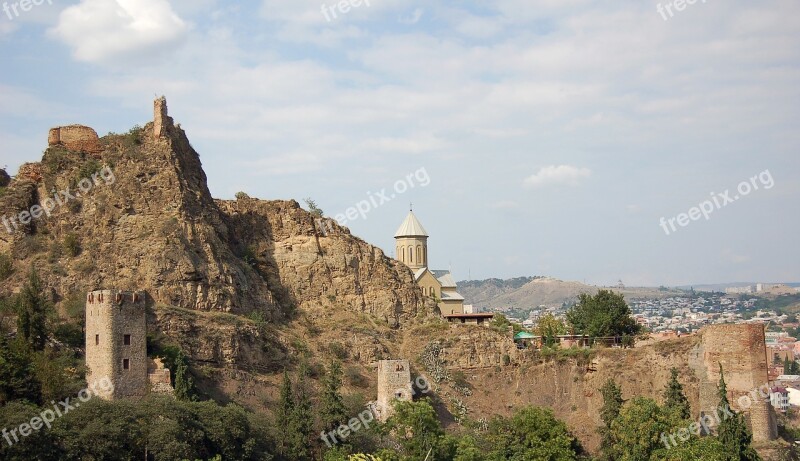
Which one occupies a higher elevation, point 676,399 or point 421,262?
point 421,262

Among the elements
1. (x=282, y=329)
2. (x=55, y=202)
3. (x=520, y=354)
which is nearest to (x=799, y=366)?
(x=520, y=354)

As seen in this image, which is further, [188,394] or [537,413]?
[537,413]

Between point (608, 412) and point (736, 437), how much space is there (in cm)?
655

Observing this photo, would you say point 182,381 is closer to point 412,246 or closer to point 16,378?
point 16,378

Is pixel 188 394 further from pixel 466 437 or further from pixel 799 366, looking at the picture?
pixel 799 366

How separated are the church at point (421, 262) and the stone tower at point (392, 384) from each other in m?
20.1

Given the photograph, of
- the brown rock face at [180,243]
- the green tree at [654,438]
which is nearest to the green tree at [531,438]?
the green tree at [654,438]

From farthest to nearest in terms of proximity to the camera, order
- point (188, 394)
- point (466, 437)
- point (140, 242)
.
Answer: point (140, 242) → point (466, 437) → point (188, 394)

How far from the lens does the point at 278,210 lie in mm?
57219

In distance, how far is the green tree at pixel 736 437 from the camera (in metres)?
43.3

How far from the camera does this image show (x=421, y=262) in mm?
73312

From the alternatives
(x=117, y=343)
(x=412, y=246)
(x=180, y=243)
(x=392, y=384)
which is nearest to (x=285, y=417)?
(x=392, y=384)

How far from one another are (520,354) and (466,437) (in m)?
10.6

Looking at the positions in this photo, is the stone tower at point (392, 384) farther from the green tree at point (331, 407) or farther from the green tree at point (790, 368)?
the green tree at point (790, 368)
